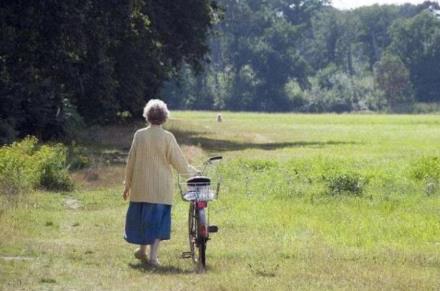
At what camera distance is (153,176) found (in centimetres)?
1158

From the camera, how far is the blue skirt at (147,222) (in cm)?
1155

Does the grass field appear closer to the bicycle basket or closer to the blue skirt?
the blue skirt

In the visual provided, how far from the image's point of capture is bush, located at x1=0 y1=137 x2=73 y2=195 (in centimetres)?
1806

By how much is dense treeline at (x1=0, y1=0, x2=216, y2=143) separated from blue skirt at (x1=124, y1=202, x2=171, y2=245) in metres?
17.9

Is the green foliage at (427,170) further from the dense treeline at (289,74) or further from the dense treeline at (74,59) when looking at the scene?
the dense treeline at (289,74)

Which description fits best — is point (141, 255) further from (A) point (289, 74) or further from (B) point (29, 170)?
(A) point (289, 74)

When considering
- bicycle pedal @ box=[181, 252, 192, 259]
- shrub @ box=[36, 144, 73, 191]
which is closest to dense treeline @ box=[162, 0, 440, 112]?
shrub @ box=[36, 144, 73, 191]

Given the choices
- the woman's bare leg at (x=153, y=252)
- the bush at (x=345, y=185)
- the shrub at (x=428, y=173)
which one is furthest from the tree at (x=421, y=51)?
the woman's bare leg at (x=153, y=252)

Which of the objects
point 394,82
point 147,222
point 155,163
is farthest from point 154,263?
point 394,82

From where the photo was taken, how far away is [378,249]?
42.3ft

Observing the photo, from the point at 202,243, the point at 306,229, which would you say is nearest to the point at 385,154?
the point at 306,229

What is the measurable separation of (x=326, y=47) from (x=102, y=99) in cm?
13001

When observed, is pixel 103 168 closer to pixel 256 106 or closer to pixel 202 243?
pixel 202 243

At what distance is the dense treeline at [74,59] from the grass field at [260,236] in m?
5.91
